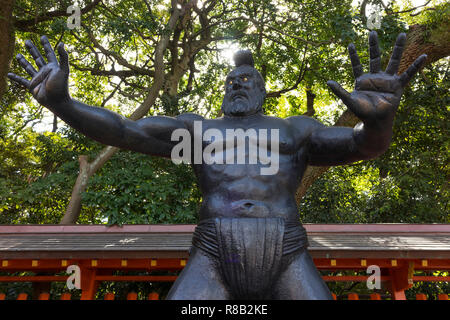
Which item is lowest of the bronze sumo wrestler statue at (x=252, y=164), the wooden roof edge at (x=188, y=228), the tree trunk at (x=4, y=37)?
the wooden roof edge at (x=188, y=228)

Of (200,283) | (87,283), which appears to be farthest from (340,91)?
(87,283)

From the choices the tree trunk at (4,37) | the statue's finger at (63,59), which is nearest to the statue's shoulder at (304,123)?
the statue's finger at (63,59)

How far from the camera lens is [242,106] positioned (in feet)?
8.65

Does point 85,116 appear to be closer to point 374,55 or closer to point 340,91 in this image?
point 340,91

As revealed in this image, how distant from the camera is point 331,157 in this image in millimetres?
2504

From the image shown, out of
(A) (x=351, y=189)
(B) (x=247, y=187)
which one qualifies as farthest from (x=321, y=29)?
(B) (x=247, y=187)

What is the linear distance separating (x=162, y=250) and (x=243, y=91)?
147 inches

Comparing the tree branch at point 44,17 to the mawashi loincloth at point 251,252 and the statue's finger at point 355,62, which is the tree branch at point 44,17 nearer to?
the statue's finger at point 355,62

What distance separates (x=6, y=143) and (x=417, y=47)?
11.6m

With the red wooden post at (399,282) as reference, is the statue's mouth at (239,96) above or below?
above

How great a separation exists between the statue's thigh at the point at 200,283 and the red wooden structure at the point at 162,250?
3.68 m

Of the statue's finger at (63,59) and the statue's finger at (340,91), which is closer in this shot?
the statue's finger at (340,91)

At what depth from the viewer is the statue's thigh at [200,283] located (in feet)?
6.76
